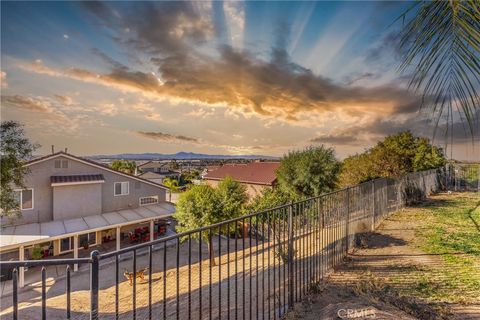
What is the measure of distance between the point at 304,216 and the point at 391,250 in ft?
13.6

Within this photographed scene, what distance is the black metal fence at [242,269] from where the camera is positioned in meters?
2.13

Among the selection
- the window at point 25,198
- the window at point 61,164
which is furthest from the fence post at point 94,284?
the window at point 61,164

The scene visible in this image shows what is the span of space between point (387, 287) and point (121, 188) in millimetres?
16851

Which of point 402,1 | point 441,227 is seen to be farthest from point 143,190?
point 402,1

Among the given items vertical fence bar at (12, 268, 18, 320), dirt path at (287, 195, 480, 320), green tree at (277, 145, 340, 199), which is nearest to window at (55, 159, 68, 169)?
green tree at (277, 145, 340, 199)

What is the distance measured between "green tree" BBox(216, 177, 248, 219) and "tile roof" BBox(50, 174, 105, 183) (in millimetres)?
8294

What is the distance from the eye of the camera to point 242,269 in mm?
5566

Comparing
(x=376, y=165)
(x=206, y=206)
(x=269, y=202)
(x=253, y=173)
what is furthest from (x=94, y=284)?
(x=253, y=173)

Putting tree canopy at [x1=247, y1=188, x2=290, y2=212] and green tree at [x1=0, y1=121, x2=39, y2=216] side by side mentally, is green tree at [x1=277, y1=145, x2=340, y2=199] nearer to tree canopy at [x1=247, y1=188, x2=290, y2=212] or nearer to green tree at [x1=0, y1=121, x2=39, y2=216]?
tree canopy at [x1=247, y1=188, x2=290, y2=212]

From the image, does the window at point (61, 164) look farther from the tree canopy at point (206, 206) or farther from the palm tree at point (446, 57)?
the palm tree at point (446, 57)

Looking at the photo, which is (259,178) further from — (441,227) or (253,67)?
(441,227)

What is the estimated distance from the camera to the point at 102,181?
15.9 m

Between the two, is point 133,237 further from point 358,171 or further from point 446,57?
point 446,57

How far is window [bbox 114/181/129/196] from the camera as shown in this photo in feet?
56.3
